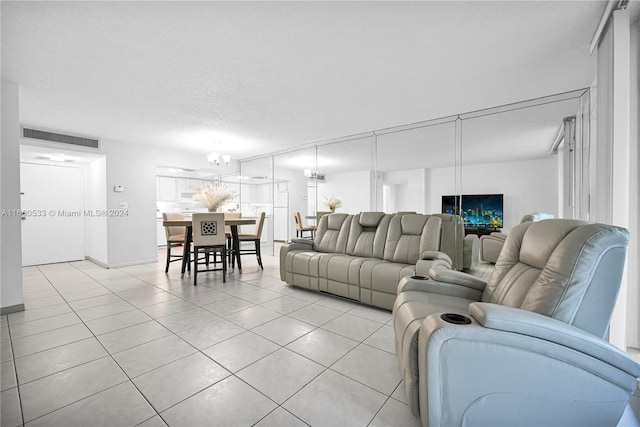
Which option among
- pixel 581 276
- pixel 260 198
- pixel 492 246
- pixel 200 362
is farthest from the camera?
pixel 260 198

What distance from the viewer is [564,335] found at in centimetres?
111

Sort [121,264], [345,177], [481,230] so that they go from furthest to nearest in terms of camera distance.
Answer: [345,177] < [481,230] < [121,264]

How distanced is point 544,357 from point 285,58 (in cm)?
276

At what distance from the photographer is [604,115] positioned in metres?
2.07

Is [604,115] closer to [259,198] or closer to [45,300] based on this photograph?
[45,300]

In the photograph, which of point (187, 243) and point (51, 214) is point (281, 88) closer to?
point (187, 243)

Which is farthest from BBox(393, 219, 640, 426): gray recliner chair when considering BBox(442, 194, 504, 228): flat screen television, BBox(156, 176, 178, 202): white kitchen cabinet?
BBox(156, 176, 178, 202): white kitchen cabinet

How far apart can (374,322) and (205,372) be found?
5.09ft

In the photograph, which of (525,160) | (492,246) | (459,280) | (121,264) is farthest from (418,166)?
(121,264)

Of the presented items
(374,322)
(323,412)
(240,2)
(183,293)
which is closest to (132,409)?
(323,412)

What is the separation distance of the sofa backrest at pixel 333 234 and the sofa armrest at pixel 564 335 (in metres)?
2.77

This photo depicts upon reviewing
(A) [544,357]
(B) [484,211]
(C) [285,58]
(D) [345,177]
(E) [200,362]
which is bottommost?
(E) [200,362]

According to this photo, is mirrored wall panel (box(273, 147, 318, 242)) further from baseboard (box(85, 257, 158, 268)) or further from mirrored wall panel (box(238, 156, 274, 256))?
baseboard (box(85, 257, 158, 268))

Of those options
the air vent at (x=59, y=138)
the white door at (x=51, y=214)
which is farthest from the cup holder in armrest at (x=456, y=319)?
the white door at (x=51, y=214)
